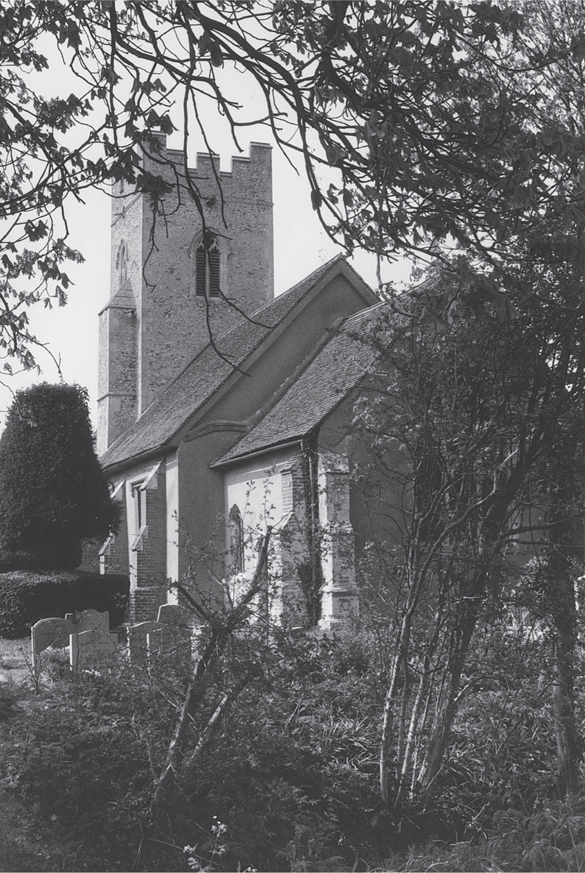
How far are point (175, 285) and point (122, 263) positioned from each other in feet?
13.3

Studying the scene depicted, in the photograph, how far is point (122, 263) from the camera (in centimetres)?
3712

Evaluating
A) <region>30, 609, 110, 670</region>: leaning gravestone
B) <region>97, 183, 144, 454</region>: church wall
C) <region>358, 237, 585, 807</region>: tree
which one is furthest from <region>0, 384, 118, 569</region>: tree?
→ <region>358, 237, 585, 807</region>: tree

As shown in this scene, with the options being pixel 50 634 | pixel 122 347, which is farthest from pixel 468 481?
pixel 122 347

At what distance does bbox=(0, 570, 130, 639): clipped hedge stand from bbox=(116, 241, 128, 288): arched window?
55.2 feet

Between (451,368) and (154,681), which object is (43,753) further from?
(451,368)

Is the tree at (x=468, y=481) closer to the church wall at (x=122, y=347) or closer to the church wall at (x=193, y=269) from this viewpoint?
the church wall at (x=193, y=269)

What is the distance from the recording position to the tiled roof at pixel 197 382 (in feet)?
77.5

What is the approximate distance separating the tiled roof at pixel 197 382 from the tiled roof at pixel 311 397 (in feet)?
4.47

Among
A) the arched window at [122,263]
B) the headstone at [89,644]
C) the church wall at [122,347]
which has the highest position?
the arched window at [122,263]

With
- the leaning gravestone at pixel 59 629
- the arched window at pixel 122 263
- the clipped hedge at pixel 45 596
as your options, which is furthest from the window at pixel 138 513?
the arched window at pixel 122 263

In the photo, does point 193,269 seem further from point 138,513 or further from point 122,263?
point 138,513

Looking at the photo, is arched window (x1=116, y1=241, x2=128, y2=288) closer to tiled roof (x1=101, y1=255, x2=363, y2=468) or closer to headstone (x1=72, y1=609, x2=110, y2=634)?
tiled roof (x1=101, y1=255, x2=363, y2=468)

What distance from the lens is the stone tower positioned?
3394 centimetres

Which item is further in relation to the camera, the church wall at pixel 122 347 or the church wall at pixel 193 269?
the church wall at pixel 122 347
